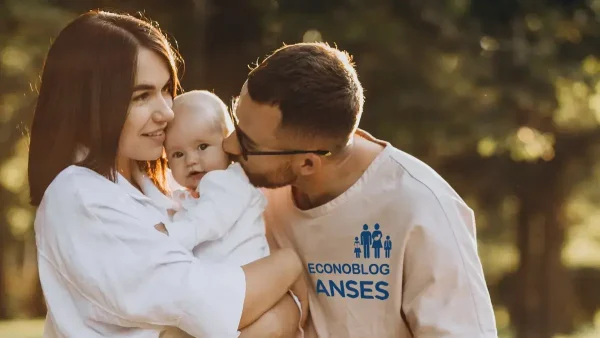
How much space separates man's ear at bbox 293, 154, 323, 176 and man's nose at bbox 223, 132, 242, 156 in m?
0.20

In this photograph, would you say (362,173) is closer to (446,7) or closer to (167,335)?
(167,335)

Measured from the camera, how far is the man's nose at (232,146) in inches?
124

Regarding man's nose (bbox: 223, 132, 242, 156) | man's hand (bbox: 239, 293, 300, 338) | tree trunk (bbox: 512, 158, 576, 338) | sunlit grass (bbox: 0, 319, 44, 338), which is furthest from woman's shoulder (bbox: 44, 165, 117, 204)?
sunlit grass (bbox: 0, 319, 44, 338)

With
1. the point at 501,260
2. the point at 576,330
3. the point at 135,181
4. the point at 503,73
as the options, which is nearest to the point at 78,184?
the point at 135,181

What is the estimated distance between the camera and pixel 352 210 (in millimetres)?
3180

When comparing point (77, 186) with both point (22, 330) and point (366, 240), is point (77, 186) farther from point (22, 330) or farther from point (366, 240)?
point (22, 330)

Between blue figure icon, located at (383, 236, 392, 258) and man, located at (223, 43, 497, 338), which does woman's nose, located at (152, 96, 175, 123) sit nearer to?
man, located at (223, 43, 497, 338)

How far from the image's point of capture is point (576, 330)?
42.8ft

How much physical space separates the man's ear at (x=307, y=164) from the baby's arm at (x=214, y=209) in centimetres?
20

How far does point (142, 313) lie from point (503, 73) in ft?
20.0

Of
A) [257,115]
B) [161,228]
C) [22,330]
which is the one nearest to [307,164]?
[257,115]

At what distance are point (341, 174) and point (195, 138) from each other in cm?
50

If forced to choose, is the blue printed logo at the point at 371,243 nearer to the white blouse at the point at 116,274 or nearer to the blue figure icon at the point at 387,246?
the blue figure icon at the point at 387,246

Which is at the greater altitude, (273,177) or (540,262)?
(273,177)
